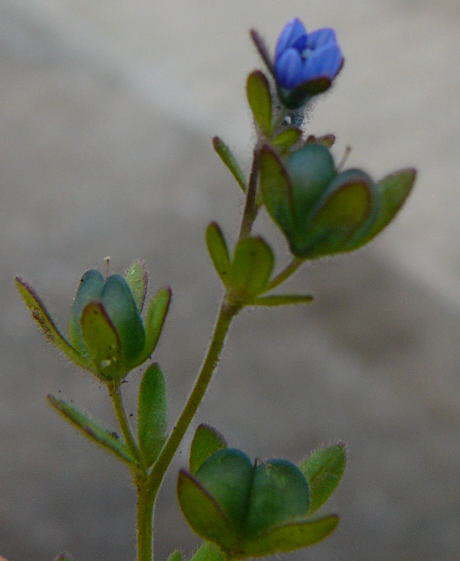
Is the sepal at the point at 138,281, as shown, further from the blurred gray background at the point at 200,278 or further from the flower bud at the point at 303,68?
the blurred gray background at the point at 200,278

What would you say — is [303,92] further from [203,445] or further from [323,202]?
[203,445]

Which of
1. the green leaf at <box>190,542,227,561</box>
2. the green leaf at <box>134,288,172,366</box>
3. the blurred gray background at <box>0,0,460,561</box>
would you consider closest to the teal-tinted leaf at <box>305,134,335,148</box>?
the green leaf at <box>134,288,172,366</box>

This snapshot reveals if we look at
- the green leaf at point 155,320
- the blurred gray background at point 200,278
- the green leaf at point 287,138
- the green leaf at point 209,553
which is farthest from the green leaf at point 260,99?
the blurred gray background at point 200,278

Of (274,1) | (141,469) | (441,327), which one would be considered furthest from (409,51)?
(141,469)

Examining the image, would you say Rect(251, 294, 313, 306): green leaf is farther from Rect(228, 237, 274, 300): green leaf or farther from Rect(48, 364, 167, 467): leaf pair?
Rect(48, 364, 167, 467): leaf pair

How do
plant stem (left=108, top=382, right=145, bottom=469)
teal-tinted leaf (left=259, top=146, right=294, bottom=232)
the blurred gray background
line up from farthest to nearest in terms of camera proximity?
the blurred gray background < plant stem (left=108, top=382, right=145, bottom=469) < teal-tinted leaf (left=259, top=146, right=294, bottom=232)

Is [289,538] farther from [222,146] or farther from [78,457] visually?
[78,457]

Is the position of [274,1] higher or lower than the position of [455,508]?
higher
